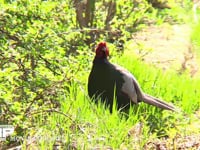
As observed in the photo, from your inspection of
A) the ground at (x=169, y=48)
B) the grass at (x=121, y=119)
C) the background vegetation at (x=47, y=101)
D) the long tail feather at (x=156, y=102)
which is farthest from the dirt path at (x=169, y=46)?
the background vegetation at (x=47, y=101)

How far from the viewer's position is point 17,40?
3938 mm

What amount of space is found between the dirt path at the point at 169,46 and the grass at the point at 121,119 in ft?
3.70

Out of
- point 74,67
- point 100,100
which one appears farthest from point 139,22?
point 74,67

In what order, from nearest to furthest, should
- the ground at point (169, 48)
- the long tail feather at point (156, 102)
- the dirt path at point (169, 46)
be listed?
the long tail feather at point (156, 102), the ground at point (169, 48), the dirt path at point (169, 46)

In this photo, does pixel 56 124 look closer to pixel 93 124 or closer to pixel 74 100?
pixel 93 124

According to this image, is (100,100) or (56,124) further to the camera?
(100,100)

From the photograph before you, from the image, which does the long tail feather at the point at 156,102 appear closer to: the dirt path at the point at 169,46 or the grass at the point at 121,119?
the grass at the point at 121,119

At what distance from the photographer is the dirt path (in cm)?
721

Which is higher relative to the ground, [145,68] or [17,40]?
[17,40]

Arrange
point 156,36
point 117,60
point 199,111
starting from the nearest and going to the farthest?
point 199,111
point 117,60
point 156,36

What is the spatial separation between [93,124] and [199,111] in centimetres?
175

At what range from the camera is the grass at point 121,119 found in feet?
12.3

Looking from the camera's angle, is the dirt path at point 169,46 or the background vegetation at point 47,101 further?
the dirt path at point 169,46

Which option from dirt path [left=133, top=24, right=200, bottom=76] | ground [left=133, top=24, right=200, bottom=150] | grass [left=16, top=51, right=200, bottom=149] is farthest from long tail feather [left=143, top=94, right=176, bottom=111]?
dirt path [left=133, top=24, right=200, bottom=76]
